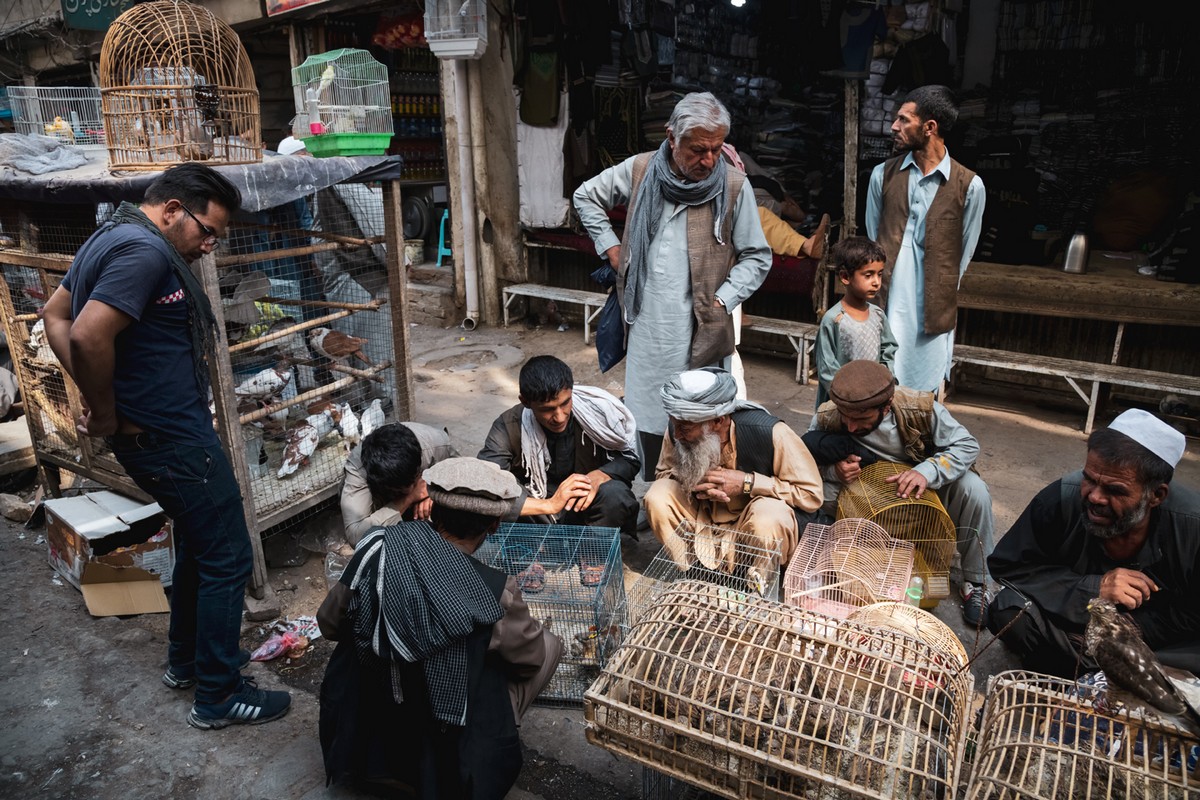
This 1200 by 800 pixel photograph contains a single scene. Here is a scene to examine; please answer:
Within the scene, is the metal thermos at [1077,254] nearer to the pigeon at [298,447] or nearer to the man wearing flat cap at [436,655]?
the man wearing flat cap at [436,655]

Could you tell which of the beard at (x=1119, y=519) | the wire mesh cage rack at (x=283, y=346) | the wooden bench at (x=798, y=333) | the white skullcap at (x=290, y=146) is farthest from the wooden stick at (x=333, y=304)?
the beard at (x=1119, y=519)

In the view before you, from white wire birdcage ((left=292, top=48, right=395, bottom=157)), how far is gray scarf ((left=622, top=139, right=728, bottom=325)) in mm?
1976

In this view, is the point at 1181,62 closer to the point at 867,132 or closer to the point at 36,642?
the point at 867,132

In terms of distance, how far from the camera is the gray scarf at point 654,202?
153 inches

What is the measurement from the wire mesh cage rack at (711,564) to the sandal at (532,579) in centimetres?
41

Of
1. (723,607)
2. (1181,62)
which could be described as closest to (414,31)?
(1181,62)

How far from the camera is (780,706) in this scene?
226 centimetres

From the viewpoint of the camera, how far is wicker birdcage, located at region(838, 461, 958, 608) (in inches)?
138

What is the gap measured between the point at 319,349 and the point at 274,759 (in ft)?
8.12

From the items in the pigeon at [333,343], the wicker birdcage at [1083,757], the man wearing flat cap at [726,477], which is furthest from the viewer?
the pigeon at [333,343]

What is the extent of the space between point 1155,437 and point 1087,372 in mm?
3299

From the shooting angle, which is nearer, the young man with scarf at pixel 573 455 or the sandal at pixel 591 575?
the sandal at pixel 591 575

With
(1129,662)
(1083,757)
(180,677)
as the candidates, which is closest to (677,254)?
(1129,662)

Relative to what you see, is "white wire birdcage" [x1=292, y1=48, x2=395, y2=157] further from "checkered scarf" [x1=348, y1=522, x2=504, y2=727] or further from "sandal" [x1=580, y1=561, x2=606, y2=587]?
"checkered scarf" [x1=348, y1=522, x2=504, y2=727]
